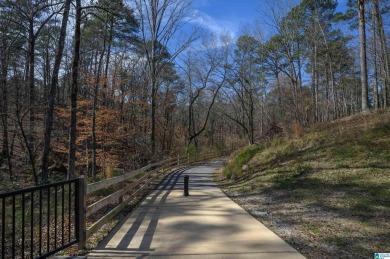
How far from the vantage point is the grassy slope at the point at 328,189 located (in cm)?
537

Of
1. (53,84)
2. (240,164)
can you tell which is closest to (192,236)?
(53,84)

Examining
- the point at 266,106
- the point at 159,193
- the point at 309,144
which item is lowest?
the point at 159,193

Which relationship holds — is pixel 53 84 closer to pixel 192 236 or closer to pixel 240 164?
pixel 192 236

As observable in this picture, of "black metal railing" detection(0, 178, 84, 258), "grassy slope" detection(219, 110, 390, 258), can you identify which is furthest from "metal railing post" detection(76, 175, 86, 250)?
"grassy slope" detection(219, 110, 390, 258)

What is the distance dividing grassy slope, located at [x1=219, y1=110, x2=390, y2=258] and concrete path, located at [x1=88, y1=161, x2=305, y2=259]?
44 centimetres

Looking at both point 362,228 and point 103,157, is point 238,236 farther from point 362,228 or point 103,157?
point 103,157

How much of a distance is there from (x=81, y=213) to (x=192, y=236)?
1971 millimetres

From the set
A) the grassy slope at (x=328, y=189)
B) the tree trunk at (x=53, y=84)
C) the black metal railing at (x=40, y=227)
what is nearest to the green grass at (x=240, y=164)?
the grassy slope at (x=328, y=189)

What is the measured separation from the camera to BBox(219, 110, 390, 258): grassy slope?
5.37 meters

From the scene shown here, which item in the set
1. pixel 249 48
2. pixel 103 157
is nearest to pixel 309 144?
pixel 103 157

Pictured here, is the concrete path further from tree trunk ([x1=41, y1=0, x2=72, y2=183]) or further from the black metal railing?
tree trunk ([x1=41, y1=0, x2=72, y2=183])

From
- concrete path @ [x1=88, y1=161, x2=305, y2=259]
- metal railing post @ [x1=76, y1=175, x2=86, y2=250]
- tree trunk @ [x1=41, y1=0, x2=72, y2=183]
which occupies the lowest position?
concrete path @ [x1=88, y1=161, x2=305, y2=259]

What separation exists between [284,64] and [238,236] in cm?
3591

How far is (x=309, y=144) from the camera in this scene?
13.4m
